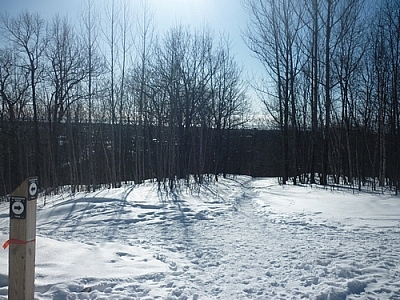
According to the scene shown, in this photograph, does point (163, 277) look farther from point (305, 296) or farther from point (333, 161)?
point (333, 161)

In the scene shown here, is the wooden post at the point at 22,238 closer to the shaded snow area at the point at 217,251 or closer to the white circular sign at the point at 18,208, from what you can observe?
the white circular sign at the point at 18,208

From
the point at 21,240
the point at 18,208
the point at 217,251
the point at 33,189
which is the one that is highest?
the point at 33,189

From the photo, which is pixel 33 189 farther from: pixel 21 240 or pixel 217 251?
pixel 217 251

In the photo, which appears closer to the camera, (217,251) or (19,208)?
(19,208)

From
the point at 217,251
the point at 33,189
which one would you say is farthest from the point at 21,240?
the point at 217,251

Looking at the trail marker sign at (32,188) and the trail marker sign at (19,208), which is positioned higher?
the trail marker sign at (32,188)

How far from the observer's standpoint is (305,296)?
3674 millimetres

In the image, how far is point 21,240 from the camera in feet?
9.79

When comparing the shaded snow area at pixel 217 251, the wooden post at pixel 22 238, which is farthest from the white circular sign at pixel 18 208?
the shaded snow area at pixel 217 251

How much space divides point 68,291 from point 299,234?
4.53 meters

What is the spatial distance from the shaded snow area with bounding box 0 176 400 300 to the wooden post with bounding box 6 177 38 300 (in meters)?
0.60

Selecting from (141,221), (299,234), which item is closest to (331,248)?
(299,234)

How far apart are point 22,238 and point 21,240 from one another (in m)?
0.02

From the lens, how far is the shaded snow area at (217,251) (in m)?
3.84
